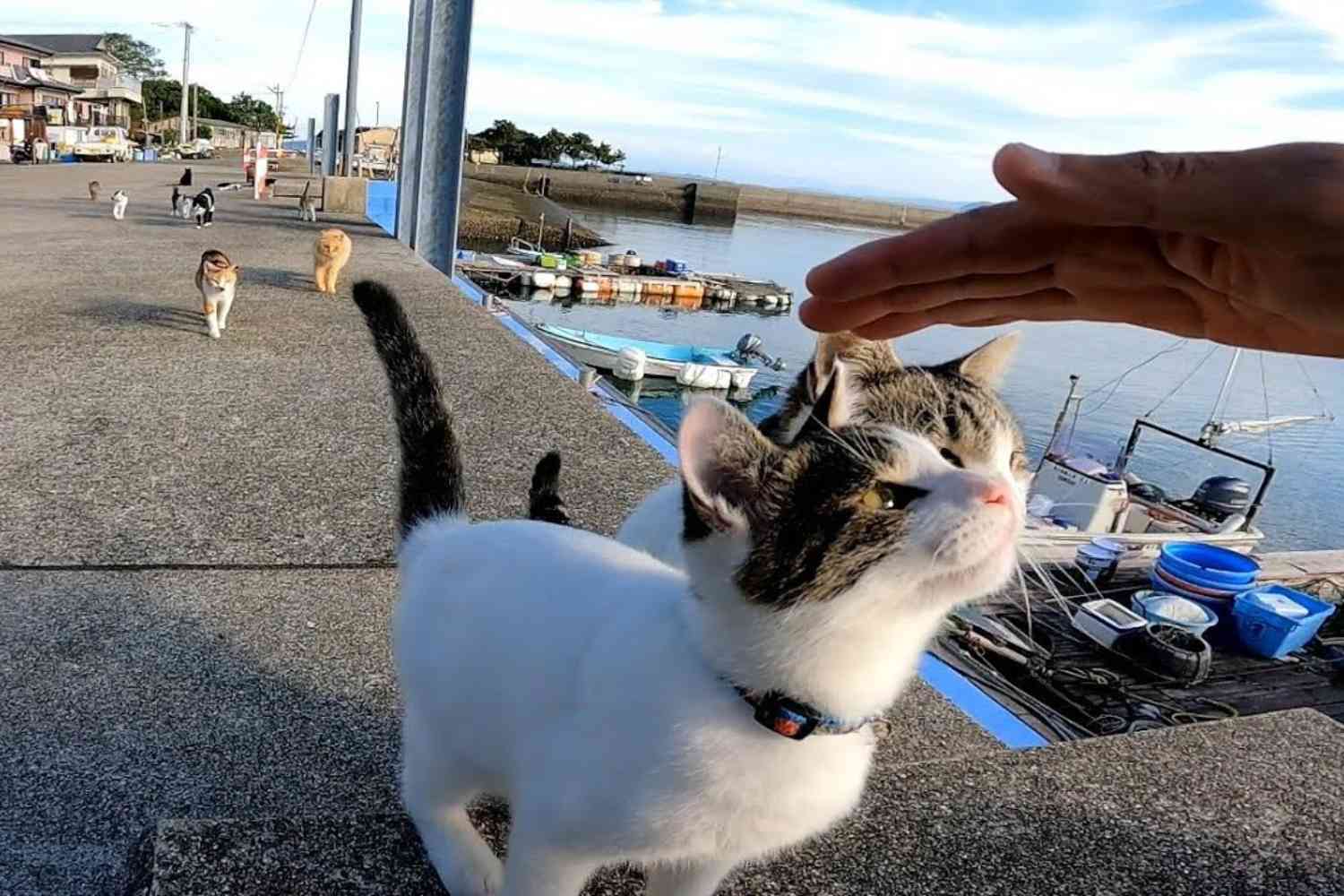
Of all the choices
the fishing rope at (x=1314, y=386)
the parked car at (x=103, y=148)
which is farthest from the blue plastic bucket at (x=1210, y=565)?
the parked car at (x=103, y=148)

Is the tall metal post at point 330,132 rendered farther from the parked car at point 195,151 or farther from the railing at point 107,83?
the railing at point 107,83

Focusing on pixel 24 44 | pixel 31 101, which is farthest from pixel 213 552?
pixel 24 44

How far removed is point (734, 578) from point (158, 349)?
4.93m

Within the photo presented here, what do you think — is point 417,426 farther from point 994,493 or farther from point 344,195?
point 344,195

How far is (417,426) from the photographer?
1.85 meters

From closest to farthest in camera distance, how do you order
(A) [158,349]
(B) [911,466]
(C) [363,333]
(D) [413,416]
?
(B) [911,466] < (D) [413,416] < (A) [158,349] < (C) [363,333]

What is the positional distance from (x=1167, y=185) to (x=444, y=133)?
8.65m

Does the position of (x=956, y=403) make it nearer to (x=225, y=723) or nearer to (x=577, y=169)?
(x=225, y=723)

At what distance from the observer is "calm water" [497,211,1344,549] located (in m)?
20.2

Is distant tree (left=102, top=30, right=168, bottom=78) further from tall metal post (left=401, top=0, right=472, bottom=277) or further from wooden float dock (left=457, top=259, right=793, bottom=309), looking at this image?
tall metal post (left=401, top=0, right=472, bottom=277)

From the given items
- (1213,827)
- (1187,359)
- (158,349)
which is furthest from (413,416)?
(1187,359)

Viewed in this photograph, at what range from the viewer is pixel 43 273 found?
6758mm

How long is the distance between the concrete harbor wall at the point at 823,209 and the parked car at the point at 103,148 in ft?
150

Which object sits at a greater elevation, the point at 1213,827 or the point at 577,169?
the point at 577,169
